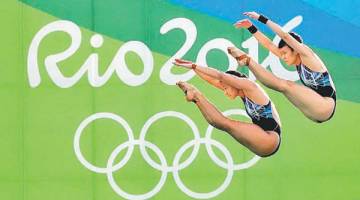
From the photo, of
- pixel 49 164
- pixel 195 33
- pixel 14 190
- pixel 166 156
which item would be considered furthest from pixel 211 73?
pixel 14 190

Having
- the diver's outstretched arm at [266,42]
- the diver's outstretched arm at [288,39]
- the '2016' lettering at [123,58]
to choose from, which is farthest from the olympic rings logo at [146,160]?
the diver's outstretched arm at [288,39]

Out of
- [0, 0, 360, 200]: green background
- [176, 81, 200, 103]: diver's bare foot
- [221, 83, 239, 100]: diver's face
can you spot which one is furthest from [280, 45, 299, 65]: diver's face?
[176, 81, 200, 103]: diver's bare foot

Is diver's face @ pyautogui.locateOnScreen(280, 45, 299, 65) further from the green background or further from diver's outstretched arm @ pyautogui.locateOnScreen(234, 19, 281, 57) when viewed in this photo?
the green background

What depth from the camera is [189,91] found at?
13.3ft

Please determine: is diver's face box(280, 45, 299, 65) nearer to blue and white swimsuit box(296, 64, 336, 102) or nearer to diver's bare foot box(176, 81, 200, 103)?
blue and white swimsuit box(296, 64, 336, 102)

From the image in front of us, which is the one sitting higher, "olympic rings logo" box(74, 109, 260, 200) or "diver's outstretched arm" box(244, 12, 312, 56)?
Answer: "diver's outstretched arm" box(244, 12, 312, 56)

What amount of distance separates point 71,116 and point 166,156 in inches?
27.6

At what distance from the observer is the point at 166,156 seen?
13.3 ft

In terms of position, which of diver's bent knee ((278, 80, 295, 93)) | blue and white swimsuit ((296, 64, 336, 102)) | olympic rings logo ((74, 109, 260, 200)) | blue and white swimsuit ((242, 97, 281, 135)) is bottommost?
olympic rings logo ((74, 109, 260, 200))

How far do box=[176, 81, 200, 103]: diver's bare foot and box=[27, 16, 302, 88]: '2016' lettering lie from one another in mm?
43

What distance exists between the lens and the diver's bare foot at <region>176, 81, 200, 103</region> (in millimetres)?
4062

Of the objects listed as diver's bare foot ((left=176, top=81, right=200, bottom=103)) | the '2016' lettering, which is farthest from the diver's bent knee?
diver's bare foot ((left=176, top=81, right=200, bottom=103))

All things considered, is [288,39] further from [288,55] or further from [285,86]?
[285,86]

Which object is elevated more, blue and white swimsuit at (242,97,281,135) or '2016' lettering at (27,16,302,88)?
'2016' lettering at (27,16,302,88)
